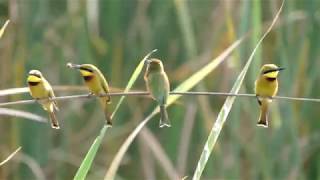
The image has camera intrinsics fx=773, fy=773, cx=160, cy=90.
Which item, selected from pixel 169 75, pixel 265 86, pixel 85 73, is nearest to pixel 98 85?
pixel 85 73

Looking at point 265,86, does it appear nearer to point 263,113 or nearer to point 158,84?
point 263,113

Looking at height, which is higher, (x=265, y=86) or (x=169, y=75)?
(x=265, y=86)

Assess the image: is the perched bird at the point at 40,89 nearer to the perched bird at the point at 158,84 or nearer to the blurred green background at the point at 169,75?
the perched bird at the point at 158,84

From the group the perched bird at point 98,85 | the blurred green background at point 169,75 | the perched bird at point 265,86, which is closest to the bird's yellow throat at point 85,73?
the perched bird at point 98,85

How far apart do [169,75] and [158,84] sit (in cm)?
102

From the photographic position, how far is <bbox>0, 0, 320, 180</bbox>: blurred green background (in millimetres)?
1912

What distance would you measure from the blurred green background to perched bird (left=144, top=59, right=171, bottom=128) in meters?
0.79

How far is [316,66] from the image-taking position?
1905 millimetres

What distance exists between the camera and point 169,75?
204 cm

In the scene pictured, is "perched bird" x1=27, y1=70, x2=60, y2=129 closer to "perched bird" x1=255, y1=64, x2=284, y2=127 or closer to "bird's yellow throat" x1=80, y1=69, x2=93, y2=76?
"bird's yellow throat" x1=80, y1=69, x2=93, y2=76

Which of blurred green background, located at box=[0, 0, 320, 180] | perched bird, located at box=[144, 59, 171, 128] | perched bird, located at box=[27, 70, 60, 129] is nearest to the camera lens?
perched bird, located at box=[144, 59, 171, 128]

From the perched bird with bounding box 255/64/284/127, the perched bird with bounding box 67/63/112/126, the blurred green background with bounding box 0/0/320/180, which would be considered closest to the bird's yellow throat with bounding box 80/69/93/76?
the perched bird with bounding box 67/63/112/126

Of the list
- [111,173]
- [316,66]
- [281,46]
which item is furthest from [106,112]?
[316,66]

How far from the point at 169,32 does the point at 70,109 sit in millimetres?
355
